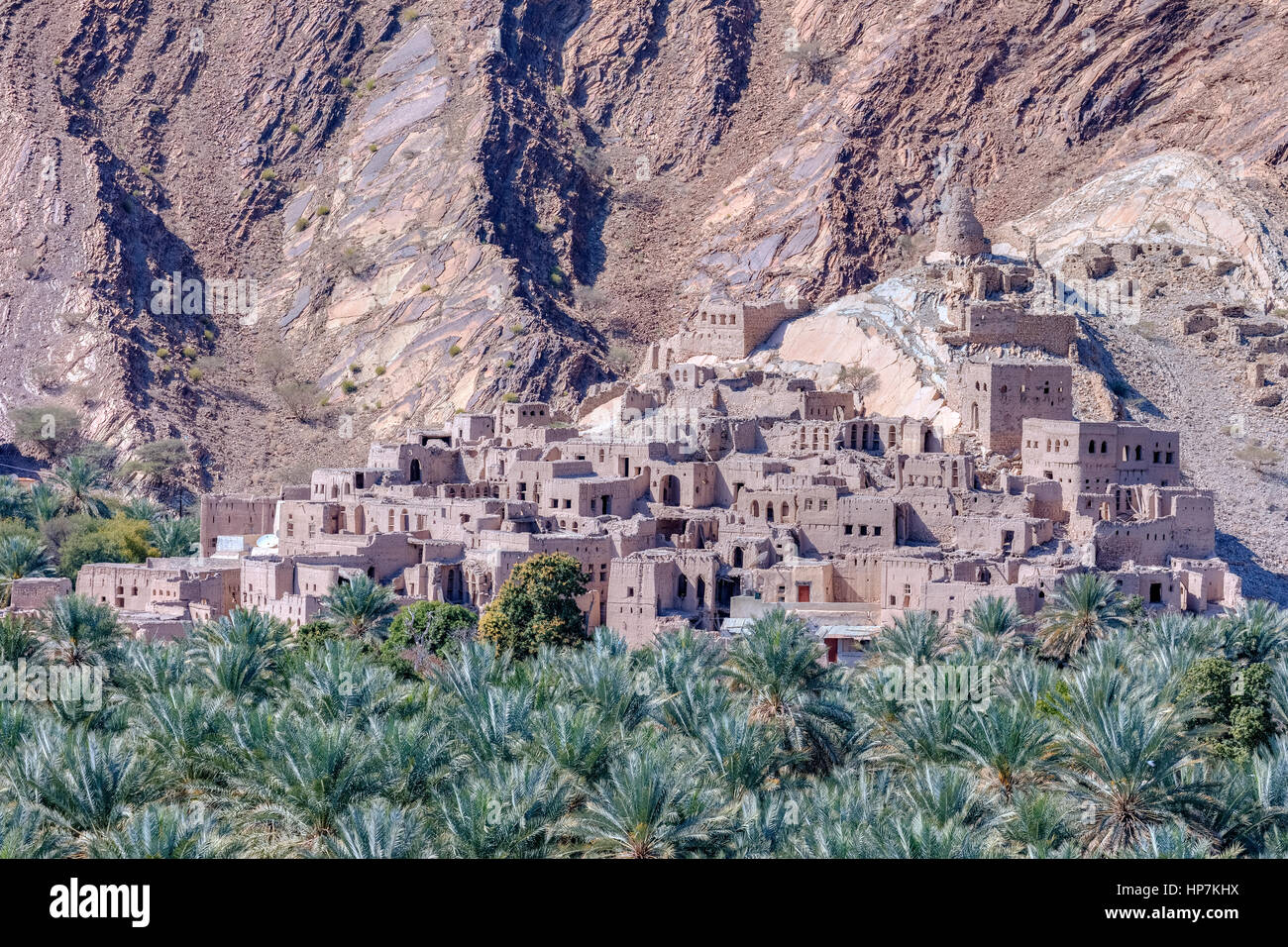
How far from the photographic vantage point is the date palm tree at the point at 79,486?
7944cm

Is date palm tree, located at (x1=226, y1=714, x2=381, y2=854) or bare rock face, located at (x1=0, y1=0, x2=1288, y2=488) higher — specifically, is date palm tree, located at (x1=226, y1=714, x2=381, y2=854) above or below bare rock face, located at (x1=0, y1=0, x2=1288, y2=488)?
below

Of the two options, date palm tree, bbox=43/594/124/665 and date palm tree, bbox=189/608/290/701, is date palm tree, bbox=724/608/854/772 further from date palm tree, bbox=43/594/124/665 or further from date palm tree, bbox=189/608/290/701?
date palm tree, bbox=43/594/124/665

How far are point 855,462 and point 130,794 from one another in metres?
31.9

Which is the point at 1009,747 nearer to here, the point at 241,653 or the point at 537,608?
the point at 241,653

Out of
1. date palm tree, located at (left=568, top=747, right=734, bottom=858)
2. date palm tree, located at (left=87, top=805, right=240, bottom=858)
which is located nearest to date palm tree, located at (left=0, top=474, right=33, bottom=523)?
date palm tree, located at (left=87, top=805, right=240, bottom=858)

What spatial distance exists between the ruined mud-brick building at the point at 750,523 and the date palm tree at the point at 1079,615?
3.80 feet

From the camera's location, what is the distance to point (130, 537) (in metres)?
70.9

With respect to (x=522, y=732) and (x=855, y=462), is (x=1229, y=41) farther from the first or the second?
(x=522, y=732)

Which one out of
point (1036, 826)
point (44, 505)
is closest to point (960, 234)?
point (44, 505)

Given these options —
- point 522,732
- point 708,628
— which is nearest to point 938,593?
point 708,628

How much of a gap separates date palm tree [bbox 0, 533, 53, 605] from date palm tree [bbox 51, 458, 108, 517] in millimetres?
13583

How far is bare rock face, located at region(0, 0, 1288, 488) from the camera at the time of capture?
9481 cm

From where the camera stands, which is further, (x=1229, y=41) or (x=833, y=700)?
(x=1229, y=41)

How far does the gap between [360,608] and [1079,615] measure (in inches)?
735
